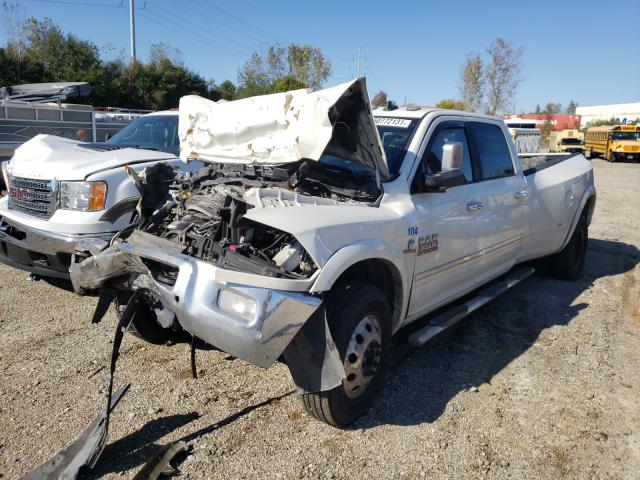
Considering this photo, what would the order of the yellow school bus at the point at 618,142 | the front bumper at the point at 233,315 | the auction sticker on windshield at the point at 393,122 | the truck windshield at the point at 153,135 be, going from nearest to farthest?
the front bumper at the point at 233,315
the auction sticker on windshield at the point at 393,122
the truck windshield at the point at 153,135
the yellow school bus at the point at 618,142

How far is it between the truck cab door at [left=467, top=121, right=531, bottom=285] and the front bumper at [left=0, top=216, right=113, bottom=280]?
3.25 meters

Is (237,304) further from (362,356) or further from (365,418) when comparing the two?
(365,418)

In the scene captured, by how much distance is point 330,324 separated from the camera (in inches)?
116

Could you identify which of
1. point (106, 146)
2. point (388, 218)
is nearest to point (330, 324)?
point (388, 218)

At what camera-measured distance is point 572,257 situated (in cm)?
638

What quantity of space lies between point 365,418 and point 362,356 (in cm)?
45

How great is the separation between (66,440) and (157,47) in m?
39.9

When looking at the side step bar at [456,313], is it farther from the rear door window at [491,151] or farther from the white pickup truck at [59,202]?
the white pickup truck at [59,202]

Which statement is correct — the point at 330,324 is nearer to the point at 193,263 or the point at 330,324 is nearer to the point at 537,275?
the point at 193,263

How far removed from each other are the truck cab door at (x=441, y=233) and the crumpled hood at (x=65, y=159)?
293 cm

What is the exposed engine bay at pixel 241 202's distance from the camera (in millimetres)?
2865

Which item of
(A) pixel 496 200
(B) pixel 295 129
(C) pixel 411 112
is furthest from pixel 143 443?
(A) pixel 496 200

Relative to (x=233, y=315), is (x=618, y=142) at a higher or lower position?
higher

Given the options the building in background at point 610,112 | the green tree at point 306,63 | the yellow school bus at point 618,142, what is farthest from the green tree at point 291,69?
the building in background at point 610,112
